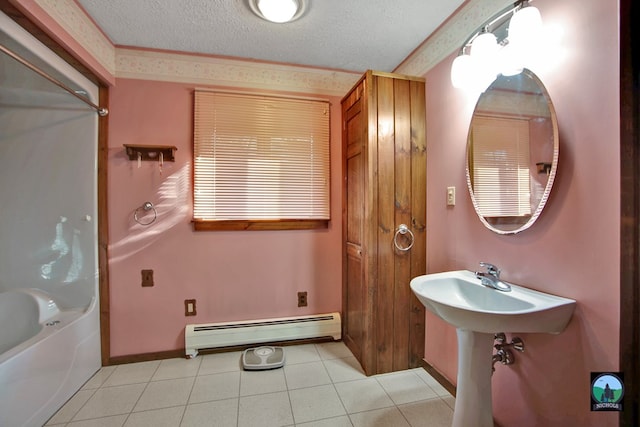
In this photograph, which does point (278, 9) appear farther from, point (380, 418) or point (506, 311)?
point (380, 418)

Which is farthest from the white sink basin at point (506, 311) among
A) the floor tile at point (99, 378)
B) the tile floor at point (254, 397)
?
the floor tile at point (99, 378)

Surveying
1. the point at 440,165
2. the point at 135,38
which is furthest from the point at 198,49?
the point at 440,165

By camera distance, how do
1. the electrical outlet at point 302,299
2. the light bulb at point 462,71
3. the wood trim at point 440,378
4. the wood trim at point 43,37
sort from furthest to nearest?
1. the electrical outlet at point 302,299
2. the wood trim at point 440,378
3. the light bulb at point 462,71
4. the wood trim at point 43,37

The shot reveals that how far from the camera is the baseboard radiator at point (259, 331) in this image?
198 cm

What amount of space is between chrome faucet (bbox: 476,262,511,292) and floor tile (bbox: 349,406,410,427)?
34.6 inches

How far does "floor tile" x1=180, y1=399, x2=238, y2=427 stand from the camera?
1.39 metres

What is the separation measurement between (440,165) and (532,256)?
779 millimetres

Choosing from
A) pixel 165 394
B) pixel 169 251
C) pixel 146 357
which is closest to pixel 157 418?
pixel 165 394

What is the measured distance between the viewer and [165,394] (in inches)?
63.3

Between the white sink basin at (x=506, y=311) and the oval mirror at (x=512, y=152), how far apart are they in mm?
297

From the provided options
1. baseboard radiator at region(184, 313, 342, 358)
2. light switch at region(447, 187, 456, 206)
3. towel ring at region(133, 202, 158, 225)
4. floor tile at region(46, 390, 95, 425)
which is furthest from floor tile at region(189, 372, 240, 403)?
light switch at region(447, 187, 456, 206)

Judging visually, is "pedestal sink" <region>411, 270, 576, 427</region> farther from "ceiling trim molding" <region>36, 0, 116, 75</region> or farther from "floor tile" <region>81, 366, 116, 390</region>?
"ceiling trim molding" <region>36, 0, 116, 75</region>

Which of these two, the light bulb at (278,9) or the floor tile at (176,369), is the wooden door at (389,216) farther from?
the floor tile at (176,369)

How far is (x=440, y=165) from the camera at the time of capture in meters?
1.71
